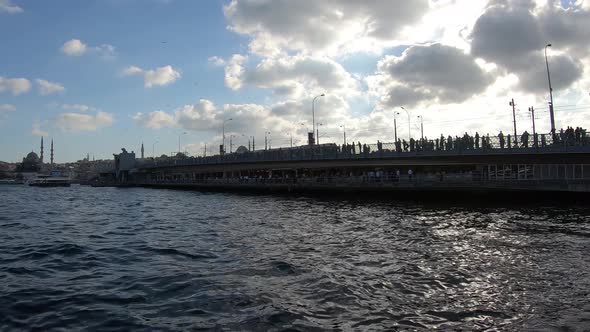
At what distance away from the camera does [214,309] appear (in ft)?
30.4

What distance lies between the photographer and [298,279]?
11992 mm

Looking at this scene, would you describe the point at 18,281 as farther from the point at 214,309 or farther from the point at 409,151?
the point at 409,151

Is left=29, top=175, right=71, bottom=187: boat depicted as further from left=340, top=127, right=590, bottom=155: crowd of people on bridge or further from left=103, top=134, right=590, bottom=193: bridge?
left=340, top=127, right=590, bottom=155: crowd of people on bridge

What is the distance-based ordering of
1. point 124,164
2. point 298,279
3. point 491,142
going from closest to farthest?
point 298,279, point 491,142, point 124,164

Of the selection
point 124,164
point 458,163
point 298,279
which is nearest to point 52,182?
point 124,164

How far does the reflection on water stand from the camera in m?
8.71

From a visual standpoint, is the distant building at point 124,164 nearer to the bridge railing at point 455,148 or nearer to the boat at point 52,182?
the boat at point 52,182

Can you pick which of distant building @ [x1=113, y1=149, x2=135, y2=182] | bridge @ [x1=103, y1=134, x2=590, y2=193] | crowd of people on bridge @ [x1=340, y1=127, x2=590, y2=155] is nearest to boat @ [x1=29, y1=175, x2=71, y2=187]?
distant building @ [x1=113, y1=149, x2=135, y2=182]

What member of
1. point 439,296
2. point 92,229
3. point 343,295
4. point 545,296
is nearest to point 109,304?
point 343,295

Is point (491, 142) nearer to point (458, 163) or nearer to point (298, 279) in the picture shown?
point (458, 163)

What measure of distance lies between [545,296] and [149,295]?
392 inches

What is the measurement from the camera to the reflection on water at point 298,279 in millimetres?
8711

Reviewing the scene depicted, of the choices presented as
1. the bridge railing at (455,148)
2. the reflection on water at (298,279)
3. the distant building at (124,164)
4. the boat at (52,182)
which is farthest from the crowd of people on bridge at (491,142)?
the boat at (52,182)

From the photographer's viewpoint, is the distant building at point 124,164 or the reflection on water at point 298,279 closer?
the reflection on water at point 298,279
